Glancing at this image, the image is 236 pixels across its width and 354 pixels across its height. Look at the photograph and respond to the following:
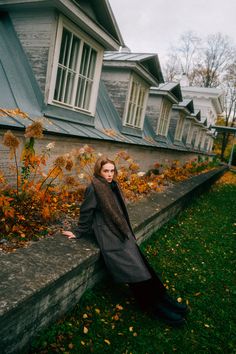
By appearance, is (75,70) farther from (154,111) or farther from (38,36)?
(154,111)

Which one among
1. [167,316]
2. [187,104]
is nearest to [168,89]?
[187,104]

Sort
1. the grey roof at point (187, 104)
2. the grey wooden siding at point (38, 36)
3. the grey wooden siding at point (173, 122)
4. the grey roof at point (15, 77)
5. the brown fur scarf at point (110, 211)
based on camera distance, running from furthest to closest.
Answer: the grey roof at point (187, 104) < the grey wooden siding at point (173, 122) < the grey wooden siding at point (38, 36) < the grey roof at point (15, 77) < the brown fur scarf at point (110, 211)

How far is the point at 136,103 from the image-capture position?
29.9 ft

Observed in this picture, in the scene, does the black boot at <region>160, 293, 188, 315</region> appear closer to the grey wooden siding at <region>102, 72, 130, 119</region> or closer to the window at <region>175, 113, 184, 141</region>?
the grey wooden siding at <region>102, 72, 130, 119</region>

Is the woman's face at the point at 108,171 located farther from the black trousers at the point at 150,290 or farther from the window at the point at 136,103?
→ the window at the point at 136,103

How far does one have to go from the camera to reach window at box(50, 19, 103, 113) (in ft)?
18.0

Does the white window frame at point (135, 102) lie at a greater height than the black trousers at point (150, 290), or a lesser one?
greater

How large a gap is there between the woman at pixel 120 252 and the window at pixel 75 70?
2.92m

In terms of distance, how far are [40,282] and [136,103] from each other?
7725 millimetres

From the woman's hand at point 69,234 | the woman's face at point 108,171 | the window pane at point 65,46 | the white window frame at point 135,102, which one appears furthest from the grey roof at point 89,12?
the woman's hand at point 69,234

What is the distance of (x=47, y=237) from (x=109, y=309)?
42.4 inches

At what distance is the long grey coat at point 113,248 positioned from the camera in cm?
303

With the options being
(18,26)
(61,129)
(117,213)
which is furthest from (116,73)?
(117,213)

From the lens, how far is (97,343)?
2631mm
